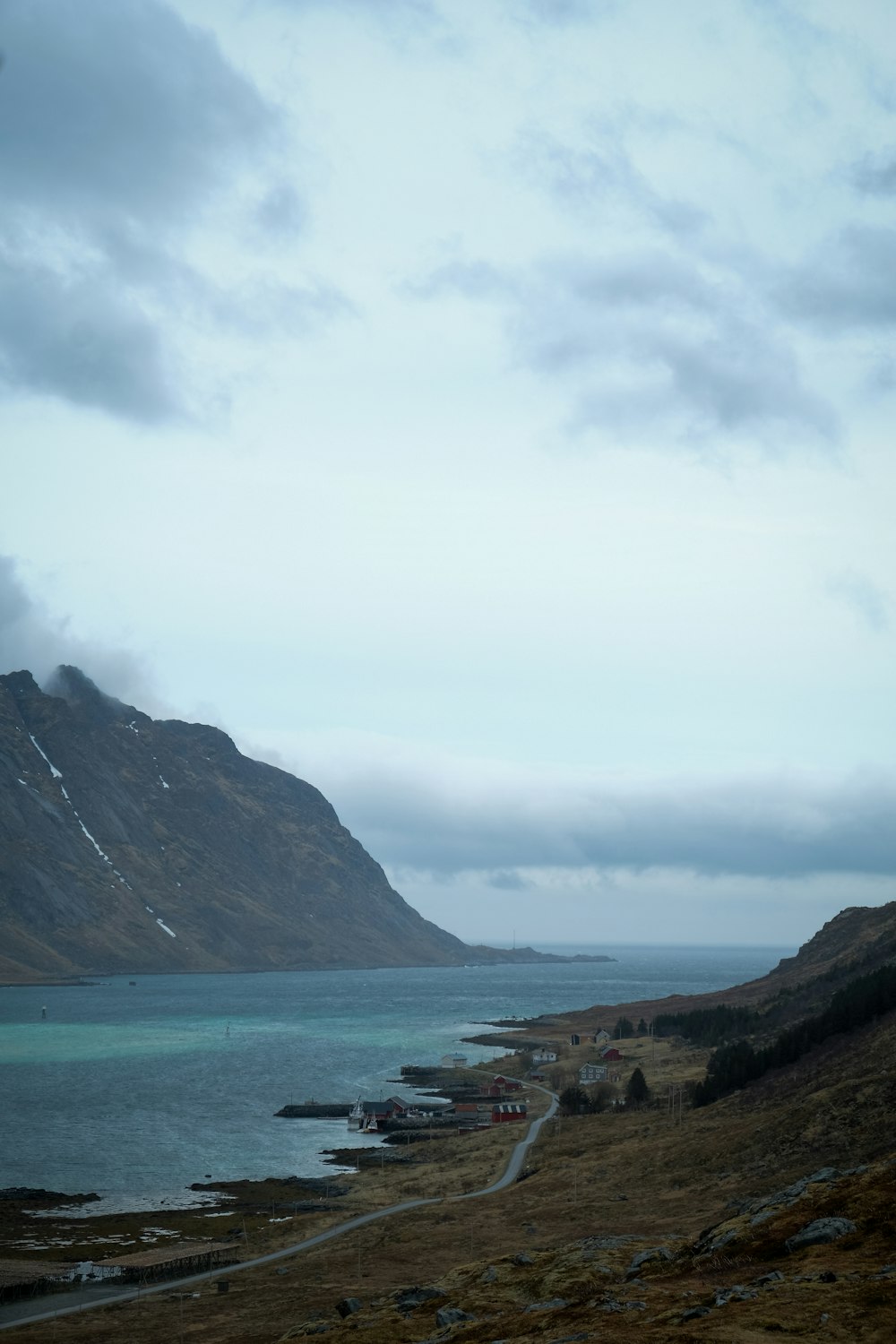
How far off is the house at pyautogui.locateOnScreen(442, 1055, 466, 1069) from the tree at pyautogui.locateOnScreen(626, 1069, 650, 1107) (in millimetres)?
51596

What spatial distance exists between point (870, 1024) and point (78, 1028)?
146 m

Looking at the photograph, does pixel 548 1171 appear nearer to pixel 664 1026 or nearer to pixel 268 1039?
pixel 664 1026

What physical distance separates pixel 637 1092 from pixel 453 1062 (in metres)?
56.6

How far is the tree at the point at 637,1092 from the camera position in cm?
9631

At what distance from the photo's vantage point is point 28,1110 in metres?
111

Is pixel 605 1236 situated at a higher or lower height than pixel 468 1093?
higher

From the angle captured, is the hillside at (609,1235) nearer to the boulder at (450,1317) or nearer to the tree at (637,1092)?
the boulder at (450,1317)

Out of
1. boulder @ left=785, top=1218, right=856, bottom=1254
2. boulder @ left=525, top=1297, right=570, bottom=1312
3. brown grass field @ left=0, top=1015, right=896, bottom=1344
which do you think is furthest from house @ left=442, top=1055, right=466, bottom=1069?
boulder @ left=785, top=1218, right=856, bottom=1254

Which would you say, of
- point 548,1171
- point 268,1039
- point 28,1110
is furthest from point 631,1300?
point 268,1039

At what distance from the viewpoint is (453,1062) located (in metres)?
150

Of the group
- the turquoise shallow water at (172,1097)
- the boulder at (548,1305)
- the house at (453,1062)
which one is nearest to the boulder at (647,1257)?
the boulder at (548,1305)

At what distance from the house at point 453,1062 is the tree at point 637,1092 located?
51.6 m

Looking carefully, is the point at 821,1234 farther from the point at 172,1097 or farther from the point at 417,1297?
the point at 172,1097

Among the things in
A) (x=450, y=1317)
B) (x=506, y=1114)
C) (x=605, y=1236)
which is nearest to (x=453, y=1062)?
(x=506, y=1114)
